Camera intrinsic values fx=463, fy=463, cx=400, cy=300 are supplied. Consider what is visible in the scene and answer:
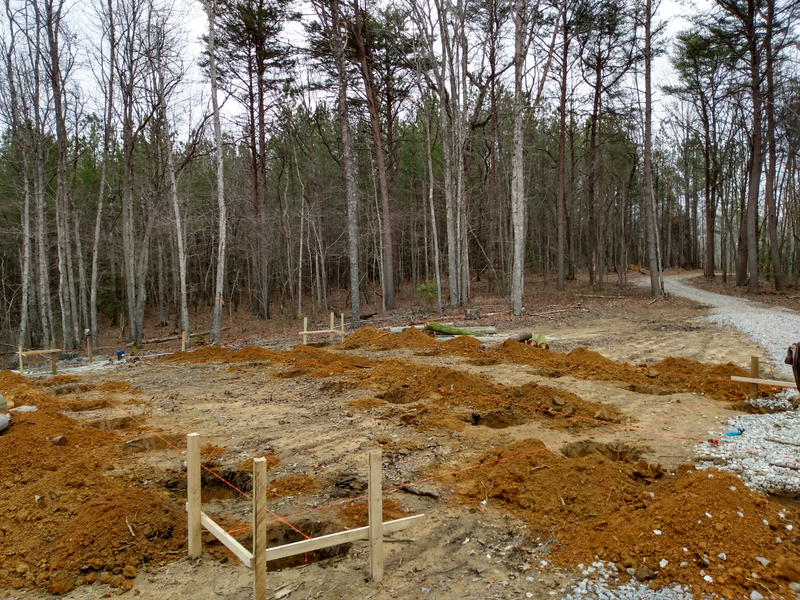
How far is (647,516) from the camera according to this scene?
3.46m

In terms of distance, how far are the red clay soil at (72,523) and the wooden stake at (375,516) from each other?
1590 mm

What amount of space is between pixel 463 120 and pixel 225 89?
34.6ft

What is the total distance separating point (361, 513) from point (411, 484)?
2.02ft

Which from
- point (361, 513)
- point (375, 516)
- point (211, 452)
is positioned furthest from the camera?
point (211, 452)

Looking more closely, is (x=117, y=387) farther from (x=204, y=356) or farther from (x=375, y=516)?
(x=375, y=516)

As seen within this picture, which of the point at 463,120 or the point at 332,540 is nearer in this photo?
the point at 332,540

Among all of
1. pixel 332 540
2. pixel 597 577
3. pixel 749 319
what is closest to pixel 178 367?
pixel 332 540

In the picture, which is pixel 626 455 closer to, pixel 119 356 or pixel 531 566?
pixel 531 566

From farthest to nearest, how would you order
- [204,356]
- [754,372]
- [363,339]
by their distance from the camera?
[363,339] → [204,356] → [754,372]

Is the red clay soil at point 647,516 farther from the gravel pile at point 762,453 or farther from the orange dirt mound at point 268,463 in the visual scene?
the orange dirt mound at point 268,463

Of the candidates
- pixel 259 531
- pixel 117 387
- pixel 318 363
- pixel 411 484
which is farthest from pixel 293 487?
pixel 117 387

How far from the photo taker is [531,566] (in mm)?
3146

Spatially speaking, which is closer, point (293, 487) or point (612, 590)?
point (612, 590)

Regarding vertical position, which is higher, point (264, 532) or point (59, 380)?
point (264, 532)
